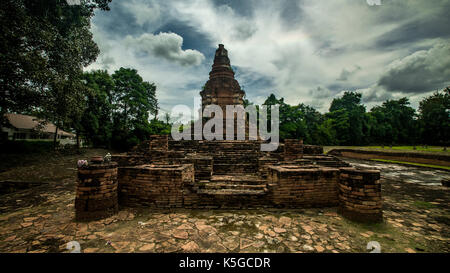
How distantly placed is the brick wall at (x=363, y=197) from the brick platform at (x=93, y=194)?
4.47 m

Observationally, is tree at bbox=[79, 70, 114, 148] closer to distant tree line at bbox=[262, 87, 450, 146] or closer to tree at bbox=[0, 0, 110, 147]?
tree at bbox=[0, 0, 110, 147]

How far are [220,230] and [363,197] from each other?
263 centimetres

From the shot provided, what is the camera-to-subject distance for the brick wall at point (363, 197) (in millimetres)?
3143

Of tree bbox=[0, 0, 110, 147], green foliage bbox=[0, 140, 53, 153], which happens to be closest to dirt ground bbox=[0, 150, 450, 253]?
tree bbox=[0, 0, 110, 147]

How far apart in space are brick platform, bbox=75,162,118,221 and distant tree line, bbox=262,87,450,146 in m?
21.0

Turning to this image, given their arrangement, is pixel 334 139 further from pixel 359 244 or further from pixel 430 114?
pixel 359 244

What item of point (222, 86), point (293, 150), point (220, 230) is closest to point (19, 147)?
point (222, 86)

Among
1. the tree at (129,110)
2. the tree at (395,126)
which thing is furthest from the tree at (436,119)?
the tree at (129,110)

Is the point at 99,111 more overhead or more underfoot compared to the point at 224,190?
more overhead

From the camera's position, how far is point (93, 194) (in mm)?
3193

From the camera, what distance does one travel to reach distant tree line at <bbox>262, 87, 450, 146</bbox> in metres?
24.3

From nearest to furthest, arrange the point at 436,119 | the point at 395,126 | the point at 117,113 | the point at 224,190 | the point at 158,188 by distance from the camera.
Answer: the point at 158,188
the point at 224,190
the point at 117,113
the point at 436,119
the point at 395,126

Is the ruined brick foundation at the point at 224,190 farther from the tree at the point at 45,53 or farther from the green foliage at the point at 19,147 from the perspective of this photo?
the green foliage at the point at 19,147

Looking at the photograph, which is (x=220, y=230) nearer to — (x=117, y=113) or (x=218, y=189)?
(x=218, y=189)
